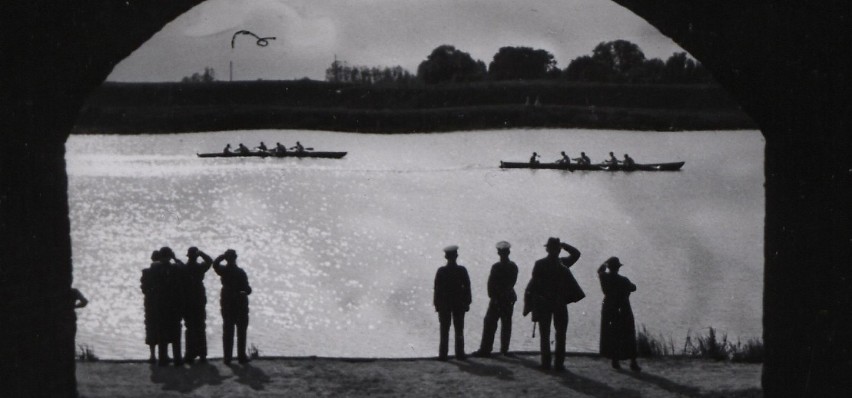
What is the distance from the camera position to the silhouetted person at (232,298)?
860 centimetres

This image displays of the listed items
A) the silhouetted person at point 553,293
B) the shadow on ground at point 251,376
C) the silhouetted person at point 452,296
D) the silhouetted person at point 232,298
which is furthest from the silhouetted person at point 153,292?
the silhouetted person at point 553,293

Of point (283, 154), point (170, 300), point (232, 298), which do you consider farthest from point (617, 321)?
point (283, 154)

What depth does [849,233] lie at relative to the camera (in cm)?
507


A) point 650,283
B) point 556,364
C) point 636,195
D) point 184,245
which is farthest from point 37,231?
point 636,195

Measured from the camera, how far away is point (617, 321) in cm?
858

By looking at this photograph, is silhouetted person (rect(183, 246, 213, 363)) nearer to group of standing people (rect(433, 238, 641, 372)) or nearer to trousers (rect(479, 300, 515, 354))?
group of standing people (rect(433, 238, 641, 372))

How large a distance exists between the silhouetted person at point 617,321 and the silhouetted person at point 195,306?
11.9 ft

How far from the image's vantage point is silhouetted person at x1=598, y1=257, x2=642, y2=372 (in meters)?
8.52

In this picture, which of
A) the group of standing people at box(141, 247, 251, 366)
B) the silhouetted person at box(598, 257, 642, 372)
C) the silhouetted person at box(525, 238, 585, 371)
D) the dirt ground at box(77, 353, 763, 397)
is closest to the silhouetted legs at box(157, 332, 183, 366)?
the group of standing people at box(141, 247, 251, 366)

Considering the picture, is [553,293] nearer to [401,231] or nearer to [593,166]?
[401,231]

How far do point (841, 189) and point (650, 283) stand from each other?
17777 millimetres

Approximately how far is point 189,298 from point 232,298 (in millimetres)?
403

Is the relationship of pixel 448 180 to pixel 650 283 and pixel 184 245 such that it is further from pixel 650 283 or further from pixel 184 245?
pixel 650 283

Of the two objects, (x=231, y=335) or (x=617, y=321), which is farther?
(x=231, y=335)
